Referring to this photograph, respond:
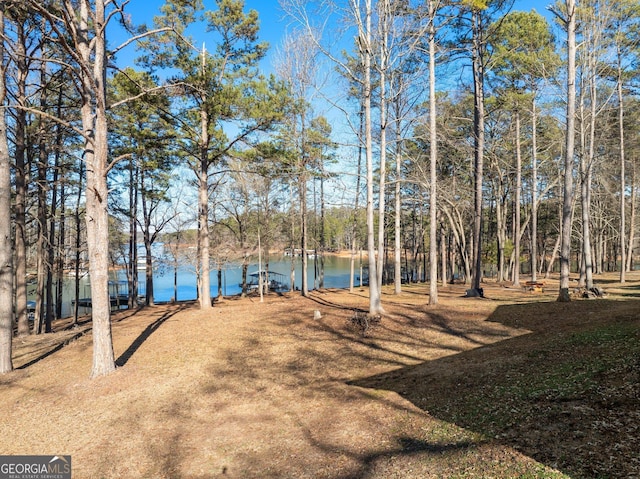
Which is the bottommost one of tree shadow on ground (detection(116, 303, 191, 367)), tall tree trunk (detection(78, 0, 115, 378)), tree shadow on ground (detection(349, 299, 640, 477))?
tree shadow on ground (detection(116, 303, 191, 367))

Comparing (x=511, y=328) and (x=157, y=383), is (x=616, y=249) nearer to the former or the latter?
(x=511, y=328)

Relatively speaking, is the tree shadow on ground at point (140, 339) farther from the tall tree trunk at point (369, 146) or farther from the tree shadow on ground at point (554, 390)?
the tall tree trunk at point (369, 146)

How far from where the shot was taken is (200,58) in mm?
12438

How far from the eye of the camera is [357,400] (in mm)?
5621

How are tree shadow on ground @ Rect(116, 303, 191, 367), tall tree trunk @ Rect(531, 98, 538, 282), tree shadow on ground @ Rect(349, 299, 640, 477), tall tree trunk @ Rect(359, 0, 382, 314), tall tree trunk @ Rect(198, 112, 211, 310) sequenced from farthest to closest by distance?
tall tree trunk @ Rect(531, 98, 538, 282) < tall tree trunk @ Rect(198, 112, 211, 310) < tall tree trunk @ Rect(359, 0, 382, 314) < tree shadow on ground @ Rect(116, 303, 191, 367) < tree shadow on ground @ Rect(349, 299, 640, 477)

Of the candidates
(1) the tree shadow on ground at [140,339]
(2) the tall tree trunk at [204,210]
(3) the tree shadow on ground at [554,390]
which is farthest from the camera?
(2) the tall tree trunk at [204,210]

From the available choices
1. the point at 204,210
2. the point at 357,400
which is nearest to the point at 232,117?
the point at 204,210

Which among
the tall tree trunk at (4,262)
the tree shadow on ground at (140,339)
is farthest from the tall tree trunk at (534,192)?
the tall tree trunk at (4,262)

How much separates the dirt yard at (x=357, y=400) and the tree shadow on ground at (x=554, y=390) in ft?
0.07

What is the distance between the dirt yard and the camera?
367 centimetres

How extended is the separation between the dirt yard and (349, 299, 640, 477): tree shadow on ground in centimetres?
2

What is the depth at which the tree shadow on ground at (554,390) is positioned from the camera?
130 inches

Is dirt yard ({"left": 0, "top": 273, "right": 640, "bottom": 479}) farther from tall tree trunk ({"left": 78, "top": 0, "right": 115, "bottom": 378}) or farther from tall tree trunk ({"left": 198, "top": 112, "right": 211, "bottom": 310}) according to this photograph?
tall tree trunk ({"left": 198, "top": 112, "right": 211, "bottom": 310})

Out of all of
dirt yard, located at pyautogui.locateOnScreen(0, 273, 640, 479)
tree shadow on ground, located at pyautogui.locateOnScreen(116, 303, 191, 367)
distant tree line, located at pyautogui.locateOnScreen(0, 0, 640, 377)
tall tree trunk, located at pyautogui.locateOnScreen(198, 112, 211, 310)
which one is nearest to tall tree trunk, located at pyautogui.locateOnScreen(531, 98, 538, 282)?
distant tree line, located at pyautogui.locateOnScreen(0, 0, 640, 377)
